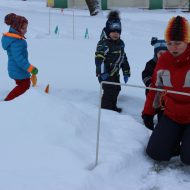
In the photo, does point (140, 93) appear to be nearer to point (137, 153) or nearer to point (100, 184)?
point (137, 153)

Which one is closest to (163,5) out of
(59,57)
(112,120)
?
(59,57)

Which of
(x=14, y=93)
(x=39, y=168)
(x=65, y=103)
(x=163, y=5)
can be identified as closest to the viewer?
(x=39, y=168)

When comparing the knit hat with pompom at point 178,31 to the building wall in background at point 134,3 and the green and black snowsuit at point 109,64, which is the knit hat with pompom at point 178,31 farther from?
the building wall in background at point 134,3

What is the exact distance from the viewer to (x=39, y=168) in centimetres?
310

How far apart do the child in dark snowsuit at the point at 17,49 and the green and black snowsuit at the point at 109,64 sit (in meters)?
0.84

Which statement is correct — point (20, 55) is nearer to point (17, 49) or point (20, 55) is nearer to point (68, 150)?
point (17, 49)

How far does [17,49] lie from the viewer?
5.77m

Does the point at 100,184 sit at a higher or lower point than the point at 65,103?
lower

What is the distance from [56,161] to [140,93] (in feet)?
11.2

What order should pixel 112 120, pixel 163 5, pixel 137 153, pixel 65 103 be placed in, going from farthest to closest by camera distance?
pixel 163 5 < pixel 112 120 < pixel 65 103 < pixel 137 153

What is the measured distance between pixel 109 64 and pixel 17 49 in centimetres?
120

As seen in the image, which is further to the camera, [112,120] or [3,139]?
[112,120]

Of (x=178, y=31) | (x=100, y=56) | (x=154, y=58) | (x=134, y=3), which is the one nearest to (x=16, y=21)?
(x=100, y=56)

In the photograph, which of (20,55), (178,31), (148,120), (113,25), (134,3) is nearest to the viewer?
(178,31)
